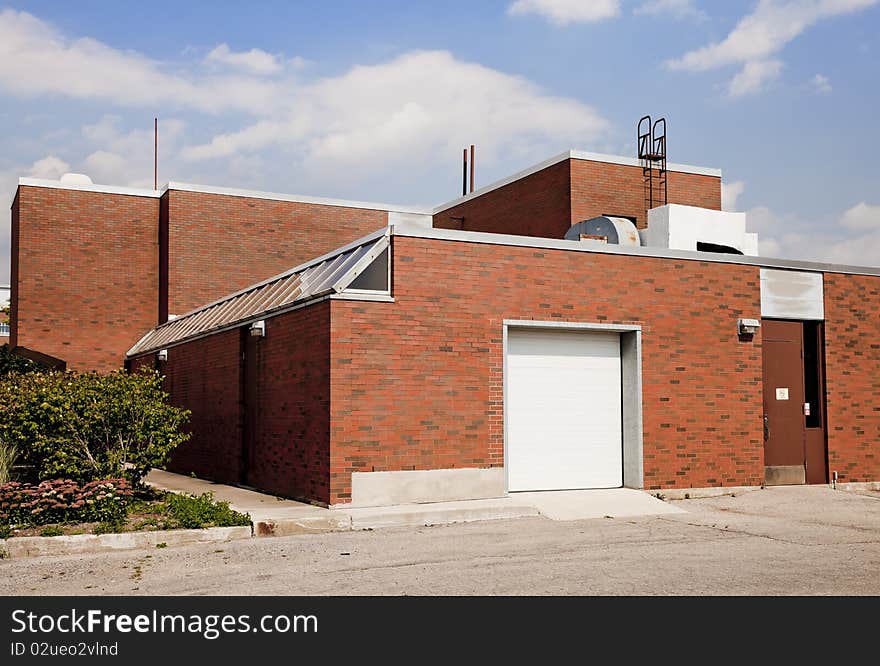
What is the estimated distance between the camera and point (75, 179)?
92.8 feet

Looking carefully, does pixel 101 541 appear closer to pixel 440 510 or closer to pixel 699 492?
pixel 440 510

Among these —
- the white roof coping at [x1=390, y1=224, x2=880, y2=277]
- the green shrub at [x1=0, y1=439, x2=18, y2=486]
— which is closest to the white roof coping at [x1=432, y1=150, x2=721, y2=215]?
the white roof coping at [x1=390, y1=224, x2=880, y2=277]

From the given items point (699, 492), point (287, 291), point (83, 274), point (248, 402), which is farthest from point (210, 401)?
point (83, 274)

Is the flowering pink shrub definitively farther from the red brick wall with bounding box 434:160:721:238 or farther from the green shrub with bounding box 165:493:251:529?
the red brick wall with bounding box 434:160:721:238

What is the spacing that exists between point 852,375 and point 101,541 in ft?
47.6

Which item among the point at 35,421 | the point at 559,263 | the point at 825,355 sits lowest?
the point at 35,421

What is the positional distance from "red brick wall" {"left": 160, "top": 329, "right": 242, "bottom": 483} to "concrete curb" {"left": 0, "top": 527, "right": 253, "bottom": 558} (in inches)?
257

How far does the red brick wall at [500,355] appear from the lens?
13781 millimetres

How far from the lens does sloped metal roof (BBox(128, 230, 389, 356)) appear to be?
14.1 metres

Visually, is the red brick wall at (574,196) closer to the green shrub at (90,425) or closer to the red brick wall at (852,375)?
the red brick wall at (852,375)
